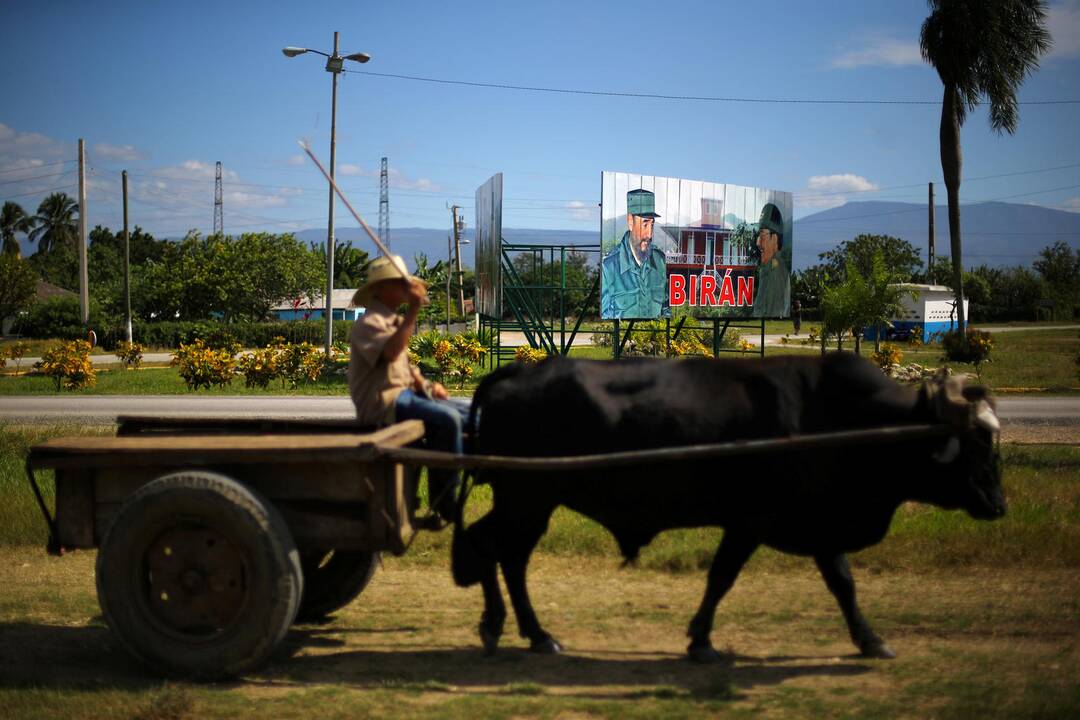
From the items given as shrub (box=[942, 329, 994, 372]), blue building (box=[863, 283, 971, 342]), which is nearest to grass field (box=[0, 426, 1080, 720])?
shrub (box=[942, 329, 994, 372])

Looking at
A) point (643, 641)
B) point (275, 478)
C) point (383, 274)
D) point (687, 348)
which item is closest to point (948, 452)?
point (643, 641)

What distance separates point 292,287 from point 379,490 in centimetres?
5523

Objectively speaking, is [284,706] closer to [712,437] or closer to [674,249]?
[712,437]

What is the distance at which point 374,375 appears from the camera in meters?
6.05

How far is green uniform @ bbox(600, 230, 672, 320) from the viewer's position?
24.6 metres

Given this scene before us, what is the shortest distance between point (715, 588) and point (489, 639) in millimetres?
1383

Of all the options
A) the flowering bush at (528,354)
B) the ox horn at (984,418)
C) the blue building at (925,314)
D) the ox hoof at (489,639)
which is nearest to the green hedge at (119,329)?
the flowering bush at (528,354)

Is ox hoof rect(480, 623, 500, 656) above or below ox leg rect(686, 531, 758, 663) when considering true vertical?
below

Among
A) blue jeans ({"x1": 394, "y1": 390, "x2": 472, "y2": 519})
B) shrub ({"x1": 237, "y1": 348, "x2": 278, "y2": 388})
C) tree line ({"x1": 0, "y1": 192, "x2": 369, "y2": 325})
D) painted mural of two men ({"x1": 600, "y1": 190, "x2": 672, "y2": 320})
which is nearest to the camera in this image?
blue jeans ({"x1": 394, "y1": 390, "x2": 472, "y2": 519})

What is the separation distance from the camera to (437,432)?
20.0ft

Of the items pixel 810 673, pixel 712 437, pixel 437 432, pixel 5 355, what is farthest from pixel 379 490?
pixel 5 355

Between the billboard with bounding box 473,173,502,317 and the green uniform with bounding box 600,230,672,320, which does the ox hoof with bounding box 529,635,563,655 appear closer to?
the green uniform with bounding box 600,230,672,320

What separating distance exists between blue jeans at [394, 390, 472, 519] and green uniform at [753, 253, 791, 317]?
2267 centimetres

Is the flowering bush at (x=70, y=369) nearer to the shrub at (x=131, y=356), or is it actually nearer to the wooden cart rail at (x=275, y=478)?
the shrub at (x=131, y=356)
